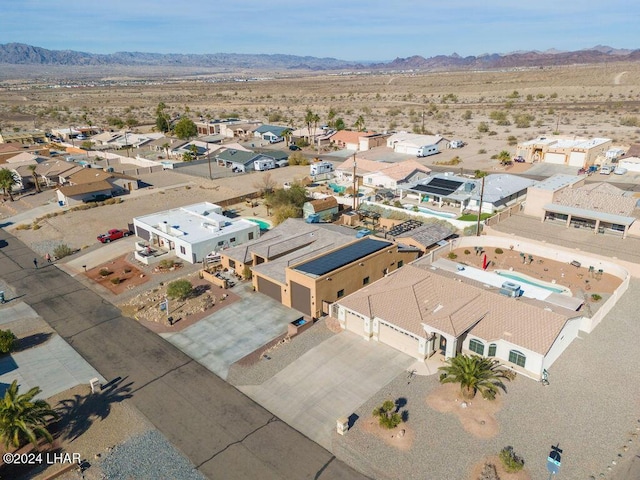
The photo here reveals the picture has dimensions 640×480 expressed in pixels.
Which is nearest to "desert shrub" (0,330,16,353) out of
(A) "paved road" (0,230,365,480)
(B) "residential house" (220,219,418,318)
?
(A) "paved road" (0,230,365,480)

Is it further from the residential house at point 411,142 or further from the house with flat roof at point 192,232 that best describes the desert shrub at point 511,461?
the residential house at point 411,142

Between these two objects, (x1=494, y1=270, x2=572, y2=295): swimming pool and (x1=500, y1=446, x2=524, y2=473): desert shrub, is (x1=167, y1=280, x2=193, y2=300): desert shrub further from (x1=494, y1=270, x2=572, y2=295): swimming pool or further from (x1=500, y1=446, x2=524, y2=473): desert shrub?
(x1=494, y1=270, x2=572, y2=295): swimming pool

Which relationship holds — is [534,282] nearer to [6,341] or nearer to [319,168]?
[6,341]

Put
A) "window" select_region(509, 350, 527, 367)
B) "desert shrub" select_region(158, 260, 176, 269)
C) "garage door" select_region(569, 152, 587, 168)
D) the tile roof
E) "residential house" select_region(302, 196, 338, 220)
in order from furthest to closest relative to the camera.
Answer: "garage door" select_region(569, 152, 587, 168)
"residential house" select_region(302, 196, 338, 220)
"desert shrub" select_region(158, 260, 176, 269)
the tile roof
"window" select_region(509, 350, 527, 367)

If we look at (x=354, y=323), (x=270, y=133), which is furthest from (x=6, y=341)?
(x=270, y=133)

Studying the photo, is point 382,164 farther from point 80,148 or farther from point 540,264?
point 80,148

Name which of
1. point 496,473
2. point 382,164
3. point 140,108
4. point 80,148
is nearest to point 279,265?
point 496,473
